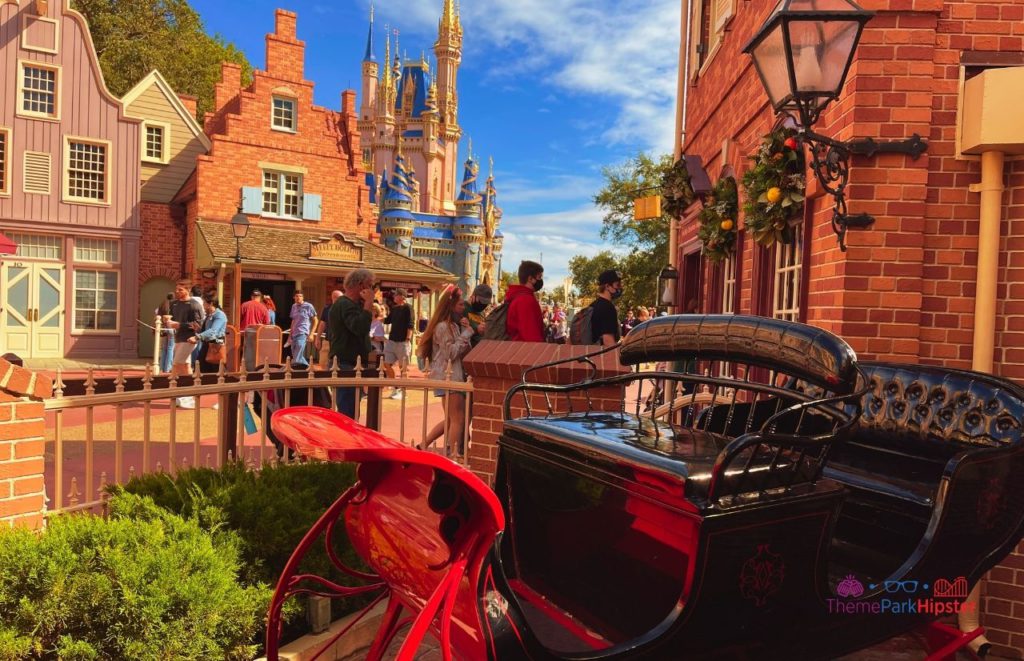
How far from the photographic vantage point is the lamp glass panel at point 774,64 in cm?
379

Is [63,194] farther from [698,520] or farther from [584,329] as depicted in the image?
[698,520]

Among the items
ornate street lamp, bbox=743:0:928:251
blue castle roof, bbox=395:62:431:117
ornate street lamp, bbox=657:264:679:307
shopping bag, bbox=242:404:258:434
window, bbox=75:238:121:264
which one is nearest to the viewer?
ornate street lamp, bbox=743:0:928:251

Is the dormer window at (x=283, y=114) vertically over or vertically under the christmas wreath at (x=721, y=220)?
over

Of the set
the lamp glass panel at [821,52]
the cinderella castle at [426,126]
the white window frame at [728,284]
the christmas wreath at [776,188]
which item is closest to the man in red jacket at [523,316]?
the christmas wreath at [776,188]

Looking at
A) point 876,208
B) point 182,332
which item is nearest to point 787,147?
point 876,208

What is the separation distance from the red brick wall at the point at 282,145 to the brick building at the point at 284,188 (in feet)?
0.11

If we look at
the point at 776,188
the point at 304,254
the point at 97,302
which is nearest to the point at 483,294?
the point at 776,188

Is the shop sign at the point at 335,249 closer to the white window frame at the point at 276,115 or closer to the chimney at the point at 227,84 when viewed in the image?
the white window frame at the point at 276,115

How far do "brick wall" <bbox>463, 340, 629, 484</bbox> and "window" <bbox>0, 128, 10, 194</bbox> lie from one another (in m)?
20.6

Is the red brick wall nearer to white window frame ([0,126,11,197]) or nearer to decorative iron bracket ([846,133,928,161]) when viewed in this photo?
white window frame ([0,126,11,197])

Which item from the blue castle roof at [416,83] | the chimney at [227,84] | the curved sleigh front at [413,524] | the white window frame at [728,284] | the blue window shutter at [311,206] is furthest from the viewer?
the blue castle roof at [416,83]

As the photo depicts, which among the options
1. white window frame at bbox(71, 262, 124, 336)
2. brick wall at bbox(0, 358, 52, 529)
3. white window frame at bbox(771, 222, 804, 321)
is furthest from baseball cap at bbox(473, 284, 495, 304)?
white window frame at bbox(71, 262, 124, 336)

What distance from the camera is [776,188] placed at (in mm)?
4828

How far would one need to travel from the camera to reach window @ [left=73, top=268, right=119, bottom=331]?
811 inches
